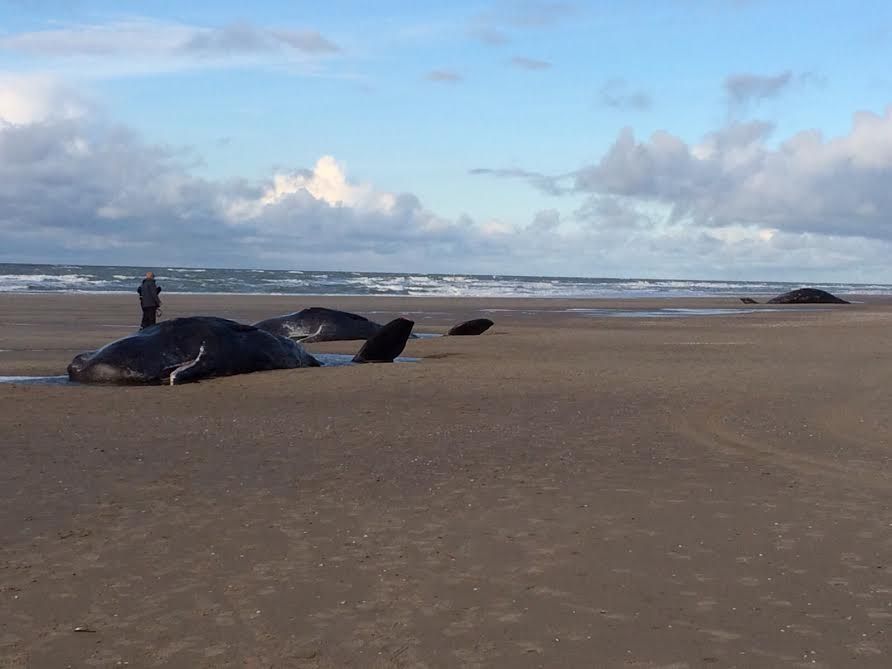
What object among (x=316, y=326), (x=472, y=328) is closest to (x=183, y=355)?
(x=316, y=326)

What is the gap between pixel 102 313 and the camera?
34.6 m

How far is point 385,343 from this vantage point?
16.7 m

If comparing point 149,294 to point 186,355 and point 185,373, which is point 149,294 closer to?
point 186,355

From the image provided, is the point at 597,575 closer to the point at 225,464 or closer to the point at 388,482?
the point at 388,482

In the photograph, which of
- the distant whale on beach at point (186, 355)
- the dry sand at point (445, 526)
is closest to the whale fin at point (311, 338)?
the distant whale on beach at point (186, 355)

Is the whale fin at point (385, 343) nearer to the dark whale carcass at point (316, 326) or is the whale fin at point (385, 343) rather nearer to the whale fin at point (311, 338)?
the dark whale carcass at point (316, 326)

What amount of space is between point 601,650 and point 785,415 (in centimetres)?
740

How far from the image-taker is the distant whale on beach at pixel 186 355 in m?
14.2

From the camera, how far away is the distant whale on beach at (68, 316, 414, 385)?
557 inches

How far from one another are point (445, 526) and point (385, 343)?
33.6ft

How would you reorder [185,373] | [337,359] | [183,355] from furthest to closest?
[337,359]
[183,355]
[185,373]

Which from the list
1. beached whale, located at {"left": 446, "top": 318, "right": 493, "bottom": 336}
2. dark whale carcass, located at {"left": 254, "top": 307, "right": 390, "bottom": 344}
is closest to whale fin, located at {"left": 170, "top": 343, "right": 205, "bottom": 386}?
dark whale carcass, located at {"left": 254, "top": 307, "right": 390, "bottom": 344}

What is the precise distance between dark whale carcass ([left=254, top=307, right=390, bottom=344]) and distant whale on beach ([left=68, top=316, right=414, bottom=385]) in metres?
5.28

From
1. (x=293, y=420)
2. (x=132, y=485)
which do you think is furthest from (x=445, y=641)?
(x=293, y=420)
